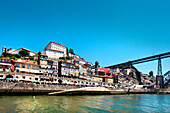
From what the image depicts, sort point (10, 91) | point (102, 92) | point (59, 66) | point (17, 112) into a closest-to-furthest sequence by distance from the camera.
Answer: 1. point (17, 112)
2. point (10, 91)
3. point (102, 92)
4. point (59, 66)

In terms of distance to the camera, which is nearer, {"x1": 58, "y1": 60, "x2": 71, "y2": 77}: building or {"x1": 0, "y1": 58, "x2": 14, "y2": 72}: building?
{"x1": 0, "y1": 58, "x2": 14, "y2": 72}: building

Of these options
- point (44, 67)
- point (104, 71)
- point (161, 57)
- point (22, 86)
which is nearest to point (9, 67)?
point (44, 67)

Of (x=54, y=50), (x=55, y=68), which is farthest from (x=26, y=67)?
(x=54, y=50)

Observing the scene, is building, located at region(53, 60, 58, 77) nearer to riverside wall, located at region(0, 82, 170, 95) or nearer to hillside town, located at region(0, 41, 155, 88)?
hillside town, located at region(0, 41, 155, 88)

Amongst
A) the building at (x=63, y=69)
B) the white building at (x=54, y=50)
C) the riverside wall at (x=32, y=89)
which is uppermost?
the white building at (x=54, y=50)

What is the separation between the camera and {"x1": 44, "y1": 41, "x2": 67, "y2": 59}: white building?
288 ft

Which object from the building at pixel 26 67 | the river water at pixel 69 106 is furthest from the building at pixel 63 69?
the river water at pixel 69 106

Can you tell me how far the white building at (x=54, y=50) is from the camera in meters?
87.8

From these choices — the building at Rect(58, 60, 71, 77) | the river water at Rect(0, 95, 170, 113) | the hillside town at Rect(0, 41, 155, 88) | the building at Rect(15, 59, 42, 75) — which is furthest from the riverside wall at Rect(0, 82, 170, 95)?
the building at Rect(58, 60, 71, 77)

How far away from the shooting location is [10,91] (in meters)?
32.9

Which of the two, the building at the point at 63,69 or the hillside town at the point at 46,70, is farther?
the building at the point at 63,69

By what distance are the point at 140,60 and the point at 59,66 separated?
5831cm

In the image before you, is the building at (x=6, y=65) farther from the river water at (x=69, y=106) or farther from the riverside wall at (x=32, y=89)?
the river water at (x=69, y=106)

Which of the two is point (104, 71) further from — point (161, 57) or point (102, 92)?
point (102, 92)
